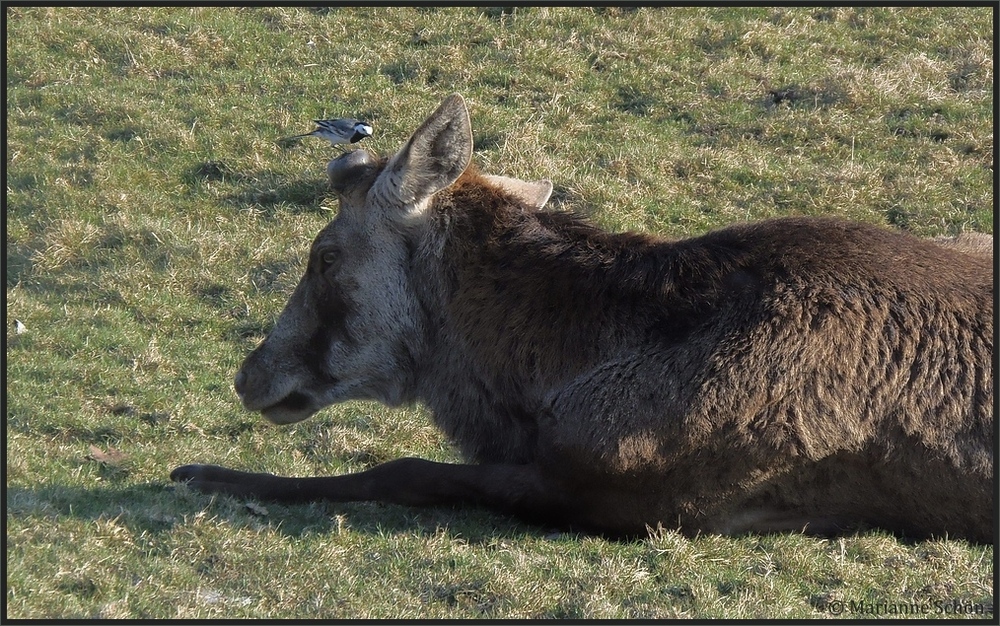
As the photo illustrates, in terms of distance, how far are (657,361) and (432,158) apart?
159 centimetres

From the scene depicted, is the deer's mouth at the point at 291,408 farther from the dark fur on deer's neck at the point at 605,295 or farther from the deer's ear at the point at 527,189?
the deer's ear at the point at 527,189

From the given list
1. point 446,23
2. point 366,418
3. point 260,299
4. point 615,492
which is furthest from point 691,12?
point 615,492

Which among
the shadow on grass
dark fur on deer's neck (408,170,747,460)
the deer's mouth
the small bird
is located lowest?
the shadow on grass

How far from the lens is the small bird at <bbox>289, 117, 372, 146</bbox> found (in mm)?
12312

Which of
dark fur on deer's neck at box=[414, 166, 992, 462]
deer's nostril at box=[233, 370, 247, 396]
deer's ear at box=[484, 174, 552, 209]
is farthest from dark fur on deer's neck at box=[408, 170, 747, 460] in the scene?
deer's nostril at box=[233, 370, 247, 396]

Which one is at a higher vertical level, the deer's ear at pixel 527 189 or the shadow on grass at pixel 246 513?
the deer's ear at pixel 527 189

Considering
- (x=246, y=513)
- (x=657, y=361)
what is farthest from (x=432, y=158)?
(x=246, y=513)

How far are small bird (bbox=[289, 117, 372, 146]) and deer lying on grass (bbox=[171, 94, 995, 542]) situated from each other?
5671mm

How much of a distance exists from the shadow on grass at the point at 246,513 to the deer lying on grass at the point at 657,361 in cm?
11

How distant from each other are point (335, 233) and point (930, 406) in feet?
10.5

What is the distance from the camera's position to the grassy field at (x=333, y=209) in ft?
17.5

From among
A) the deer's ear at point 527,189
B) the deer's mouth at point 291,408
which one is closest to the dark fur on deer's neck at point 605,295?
the deer's ear at point 527,189

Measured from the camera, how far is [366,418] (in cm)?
850

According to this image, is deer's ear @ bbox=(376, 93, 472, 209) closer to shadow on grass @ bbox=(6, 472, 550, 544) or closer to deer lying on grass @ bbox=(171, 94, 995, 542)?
deer lying on grass @ bbox=(171, 94, 995, 542)
